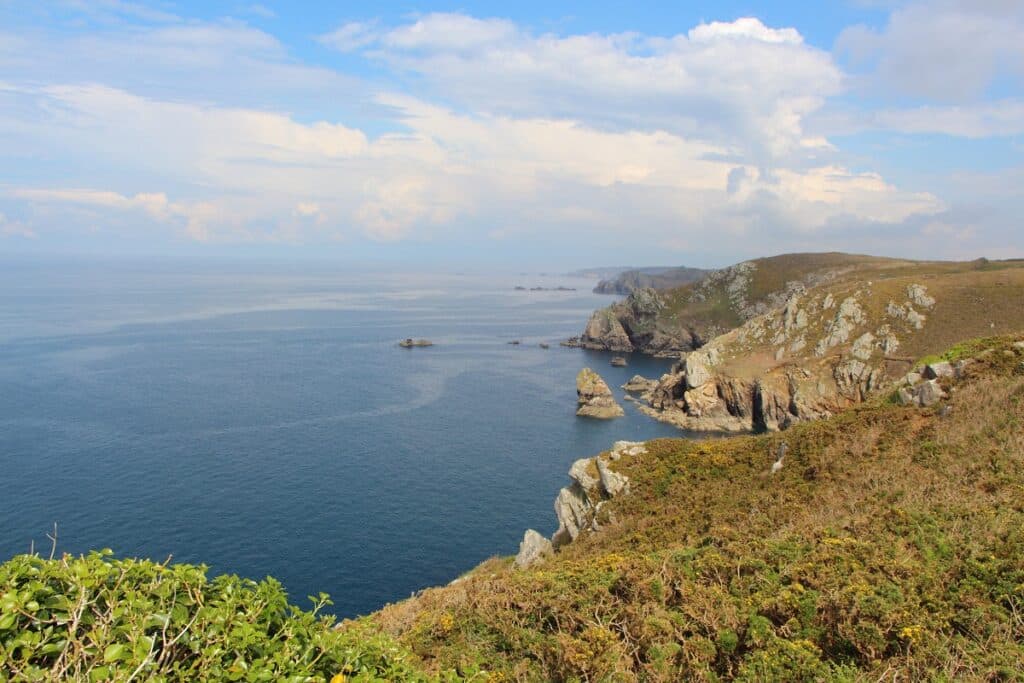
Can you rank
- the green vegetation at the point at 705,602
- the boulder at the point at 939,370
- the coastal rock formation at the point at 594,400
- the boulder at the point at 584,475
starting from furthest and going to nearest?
the coastal rock formation at the point at 594,400 < the boulder at the point at 939,370 < the boulder at the point at 584,475 < the green vegetation at the point at 705,602

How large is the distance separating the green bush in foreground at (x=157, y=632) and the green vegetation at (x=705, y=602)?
0.03 m

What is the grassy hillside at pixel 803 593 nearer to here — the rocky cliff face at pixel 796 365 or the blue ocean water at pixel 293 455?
the blue ocean water at pixel 293 455

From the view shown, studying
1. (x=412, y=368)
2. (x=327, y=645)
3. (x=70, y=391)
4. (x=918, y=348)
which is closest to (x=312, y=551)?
(x=327, y=645)

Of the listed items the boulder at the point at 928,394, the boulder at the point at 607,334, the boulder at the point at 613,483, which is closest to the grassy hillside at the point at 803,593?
the boulder at the point at 928,394

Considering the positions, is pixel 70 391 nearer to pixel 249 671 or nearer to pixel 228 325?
pixel 228 325

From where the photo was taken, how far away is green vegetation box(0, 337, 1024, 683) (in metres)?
7.21

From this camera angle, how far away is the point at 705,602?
14.7m

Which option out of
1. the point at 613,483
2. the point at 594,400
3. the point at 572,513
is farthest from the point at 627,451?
the point at 594,400

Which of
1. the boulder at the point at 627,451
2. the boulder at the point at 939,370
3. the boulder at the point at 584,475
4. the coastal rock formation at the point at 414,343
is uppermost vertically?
the boulder at the point at 939,370

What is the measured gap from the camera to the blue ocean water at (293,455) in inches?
2000

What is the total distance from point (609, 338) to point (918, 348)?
81.5 metres

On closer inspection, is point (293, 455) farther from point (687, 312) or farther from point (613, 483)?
point (687, 312)

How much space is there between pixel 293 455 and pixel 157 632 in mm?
69704

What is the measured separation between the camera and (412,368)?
426ft
